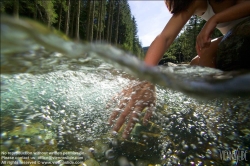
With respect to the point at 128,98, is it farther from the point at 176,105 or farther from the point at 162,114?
the point at 176,105

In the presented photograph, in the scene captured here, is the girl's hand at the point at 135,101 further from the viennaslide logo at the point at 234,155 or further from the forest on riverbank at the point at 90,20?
the viennaslide logo at the point at 234,155

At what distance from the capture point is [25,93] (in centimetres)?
130

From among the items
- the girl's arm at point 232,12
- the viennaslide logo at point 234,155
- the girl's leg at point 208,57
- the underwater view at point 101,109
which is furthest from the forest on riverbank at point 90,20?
the viennaslide logo at point 234,155

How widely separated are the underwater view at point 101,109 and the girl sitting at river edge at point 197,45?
0.07 metres

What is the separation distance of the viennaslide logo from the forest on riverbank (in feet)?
2.97

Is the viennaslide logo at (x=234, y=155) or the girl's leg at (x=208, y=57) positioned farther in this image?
the girl's leg at (x=208, y=57)

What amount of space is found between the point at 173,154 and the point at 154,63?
661 millimetres

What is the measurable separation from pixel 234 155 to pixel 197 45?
885mm

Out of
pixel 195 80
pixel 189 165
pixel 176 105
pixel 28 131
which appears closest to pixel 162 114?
pixel 176 105

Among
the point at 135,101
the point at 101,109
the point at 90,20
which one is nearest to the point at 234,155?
the point at 135,101

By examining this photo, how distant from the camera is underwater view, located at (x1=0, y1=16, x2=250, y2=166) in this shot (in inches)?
32.5

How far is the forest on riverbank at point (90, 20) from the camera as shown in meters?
11.3

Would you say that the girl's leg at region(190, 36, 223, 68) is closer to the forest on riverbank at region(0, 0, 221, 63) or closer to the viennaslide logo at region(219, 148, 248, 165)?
the forest on riverbank at region(0, 0, 221, 63)

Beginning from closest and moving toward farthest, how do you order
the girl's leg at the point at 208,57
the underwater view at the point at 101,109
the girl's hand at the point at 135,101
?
the underwater view at the point at 101,109 → the girl's hand at the point at 135,101 → the girl's leg at the point at 208,57
